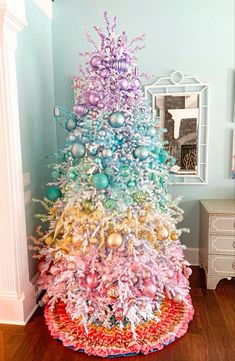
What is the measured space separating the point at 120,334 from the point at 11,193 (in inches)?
48.4

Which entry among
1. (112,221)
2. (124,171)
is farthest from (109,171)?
(112,221)


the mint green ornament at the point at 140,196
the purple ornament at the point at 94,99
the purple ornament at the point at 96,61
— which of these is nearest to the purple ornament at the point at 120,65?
the purple ornament at the point at 96,61

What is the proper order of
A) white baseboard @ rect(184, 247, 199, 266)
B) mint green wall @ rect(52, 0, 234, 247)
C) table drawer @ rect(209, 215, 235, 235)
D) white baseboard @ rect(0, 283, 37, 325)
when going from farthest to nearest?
white baseboard @ rect(184, 247, 199, 266) → mint green wall @ rect(52, 0, 234, 247) → table drawer @ rect(209, 215, 235, 235) → white baseboard @ rect(0, 283, 37, 325)

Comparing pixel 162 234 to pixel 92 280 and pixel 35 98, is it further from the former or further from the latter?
pixel 35 98

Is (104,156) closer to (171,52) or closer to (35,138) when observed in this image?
(35,138)

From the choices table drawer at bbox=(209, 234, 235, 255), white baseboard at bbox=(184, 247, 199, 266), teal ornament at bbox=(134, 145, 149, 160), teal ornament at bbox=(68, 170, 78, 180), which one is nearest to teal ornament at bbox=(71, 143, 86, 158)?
teal ornament at bbox=(68, 170, 78, 180)

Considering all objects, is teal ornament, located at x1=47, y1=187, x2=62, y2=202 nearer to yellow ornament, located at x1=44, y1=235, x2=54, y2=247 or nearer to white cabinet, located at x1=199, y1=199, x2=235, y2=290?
yellow ornament, located at x1=44, y1=235, x2=54, y2=247

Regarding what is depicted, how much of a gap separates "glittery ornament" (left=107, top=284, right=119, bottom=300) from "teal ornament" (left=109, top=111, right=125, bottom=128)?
1073 mm

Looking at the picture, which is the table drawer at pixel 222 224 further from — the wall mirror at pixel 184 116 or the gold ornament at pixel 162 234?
the gold ornament at pixel 162 234

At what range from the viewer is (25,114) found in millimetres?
2264

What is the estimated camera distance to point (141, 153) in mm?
1928

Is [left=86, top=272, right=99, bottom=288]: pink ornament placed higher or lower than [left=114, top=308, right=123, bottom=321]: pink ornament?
higher

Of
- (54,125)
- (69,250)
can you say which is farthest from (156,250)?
(54,125)

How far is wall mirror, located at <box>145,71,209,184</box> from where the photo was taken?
Result: 9.02ft
